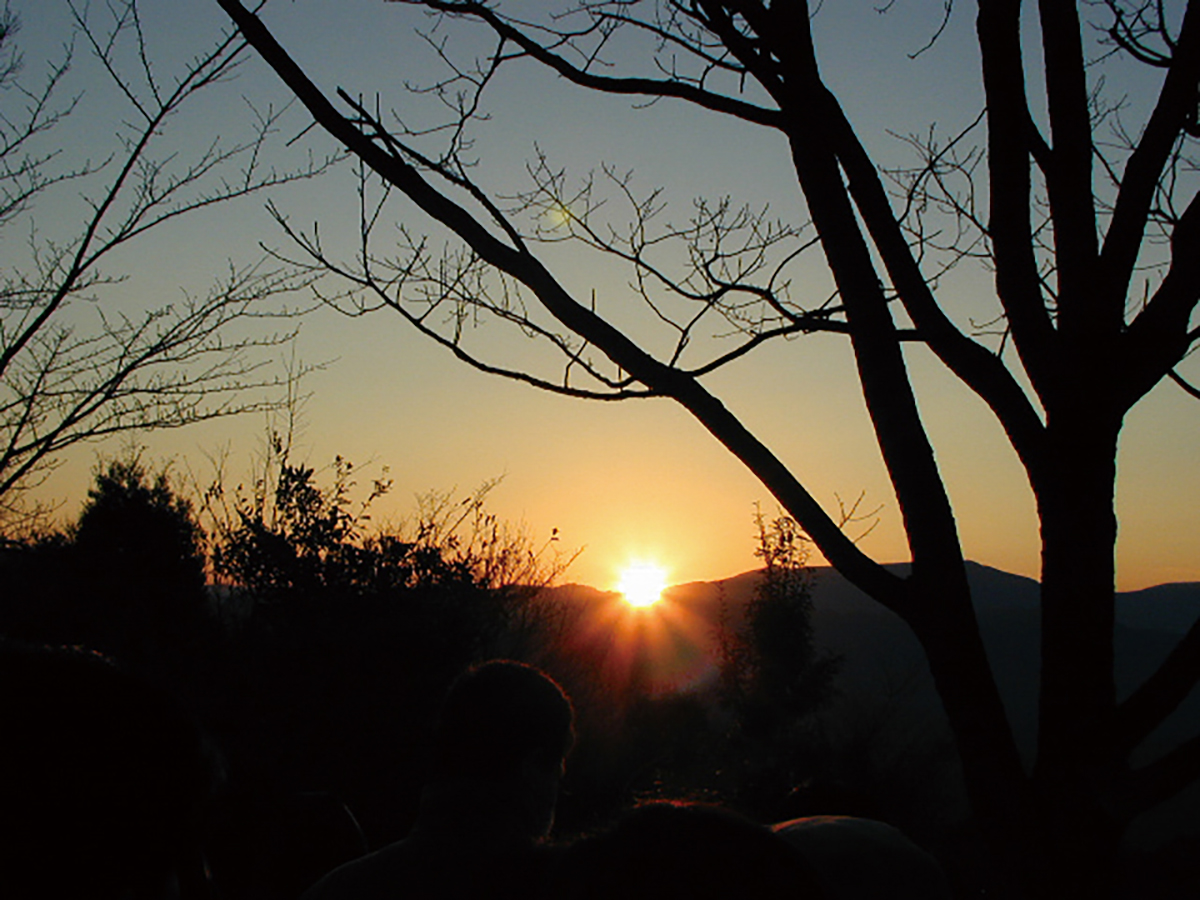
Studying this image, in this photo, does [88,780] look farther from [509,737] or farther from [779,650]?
[779,650]

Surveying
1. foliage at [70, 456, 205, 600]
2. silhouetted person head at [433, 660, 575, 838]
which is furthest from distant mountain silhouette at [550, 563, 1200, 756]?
silhouetted person head at [433, 660, 575, 838]

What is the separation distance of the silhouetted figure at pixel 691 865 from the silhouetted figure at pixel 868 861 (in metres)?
0.96

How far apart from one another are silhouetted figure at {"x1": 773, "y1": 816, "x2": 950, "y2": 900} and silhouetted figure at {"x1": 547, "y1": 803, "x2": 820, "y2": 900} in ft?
3.15

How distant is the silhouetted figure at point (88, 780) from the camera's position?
94 centimetres

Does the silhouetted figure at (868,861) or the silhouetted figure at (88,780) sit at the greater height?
the silhouetted figure at (88,780)

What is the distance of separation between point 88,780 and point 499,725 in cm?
125

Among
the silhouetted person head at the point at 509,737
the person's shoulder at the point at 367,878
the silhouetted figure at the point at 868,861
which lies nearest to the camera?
the silhouetted figure at the point at 868,861

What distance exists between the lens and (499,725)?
84.2 inches

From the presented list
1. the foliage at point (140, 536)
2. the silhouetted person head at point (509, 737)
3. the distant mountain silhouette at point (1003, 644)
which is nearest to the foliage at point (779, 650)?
the distant mountain silhouette at point (1003, 644)

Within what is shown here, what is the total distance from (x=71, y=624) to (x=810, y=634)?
21430mm

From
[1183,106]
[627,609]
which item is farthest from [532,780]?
[627,609]

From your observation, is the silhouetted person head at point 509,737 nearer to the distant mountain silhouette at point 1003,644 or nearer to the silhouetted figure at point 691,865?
the silhouetted figure at point 691,865

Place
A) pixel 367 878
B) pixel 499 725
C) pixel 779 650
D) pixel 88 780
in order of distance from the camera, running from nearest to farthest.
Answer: pixel 88 780 → pixel 367 878 → pixel 499 725 → pixel 779 650

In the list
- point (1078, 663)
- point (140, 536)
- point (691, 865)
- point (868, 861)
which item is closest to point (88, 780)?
point (691, 865)
